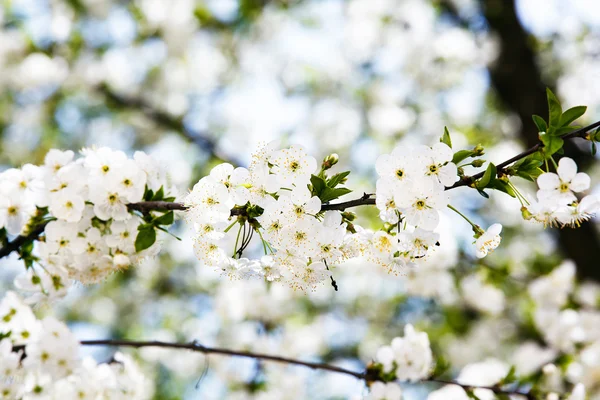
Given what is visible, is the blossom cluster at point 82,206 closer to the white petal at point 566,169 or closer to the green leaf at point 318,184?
the green leaf at point 318,184

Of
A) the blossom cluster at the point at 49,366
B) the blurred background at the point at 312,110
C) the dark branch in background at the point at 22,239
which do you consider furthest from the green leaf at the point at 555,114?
the blurred background at the point at 312,110

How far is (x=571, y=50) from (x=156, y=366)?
523cm

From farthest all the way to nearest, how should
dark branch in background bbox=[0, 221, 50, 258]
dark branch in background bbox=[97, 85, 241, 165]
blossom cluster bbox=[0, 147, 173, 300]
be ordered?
dark branch in background bbox=[97, 85, 241, 165], dark branch in background bbox=[0, 221, 50, 258], blossom cluster bbox=[0, 147, 173, 300]

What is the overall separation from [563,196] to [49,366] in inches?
59.4

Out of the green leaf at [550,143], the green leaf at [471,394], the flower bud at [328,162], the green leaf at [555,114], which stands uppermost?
the green leaf at [555,114]

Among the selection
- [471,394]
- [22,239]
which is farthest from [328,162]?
[471,394]

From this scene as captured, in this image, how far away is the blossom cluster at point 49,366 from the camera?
1679mm

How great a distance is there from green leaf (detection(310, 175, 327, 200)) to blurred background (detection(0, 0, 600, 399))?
305 cm

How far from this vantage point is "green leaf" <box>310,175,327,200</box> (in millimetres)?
1190

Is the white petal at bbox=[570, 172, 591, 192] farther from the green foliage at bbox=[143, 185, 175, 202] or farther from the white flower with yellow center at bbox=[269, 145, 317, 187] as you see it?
the green foliage at bbox=[143, 185, 175, 202]

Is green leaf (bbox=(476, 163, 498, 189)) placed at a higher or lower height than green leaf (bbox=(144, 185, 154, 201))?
higher

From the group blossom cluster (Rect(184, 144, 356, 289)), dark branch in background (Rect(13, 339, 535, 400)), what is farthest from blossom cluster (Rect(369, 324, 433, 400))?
blossom cluster (Rect(184, 144, 356, 289))

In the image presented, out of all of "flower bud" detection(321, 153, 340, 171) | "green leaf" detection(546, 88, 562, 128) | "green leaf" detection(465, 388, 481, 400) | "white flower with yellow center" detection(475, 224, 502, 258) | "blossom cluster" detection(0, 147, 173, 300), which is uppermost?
"green leaf" detection(546, 88, 562, 128)

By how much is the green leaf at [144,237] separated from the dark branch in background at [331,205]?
45mm
